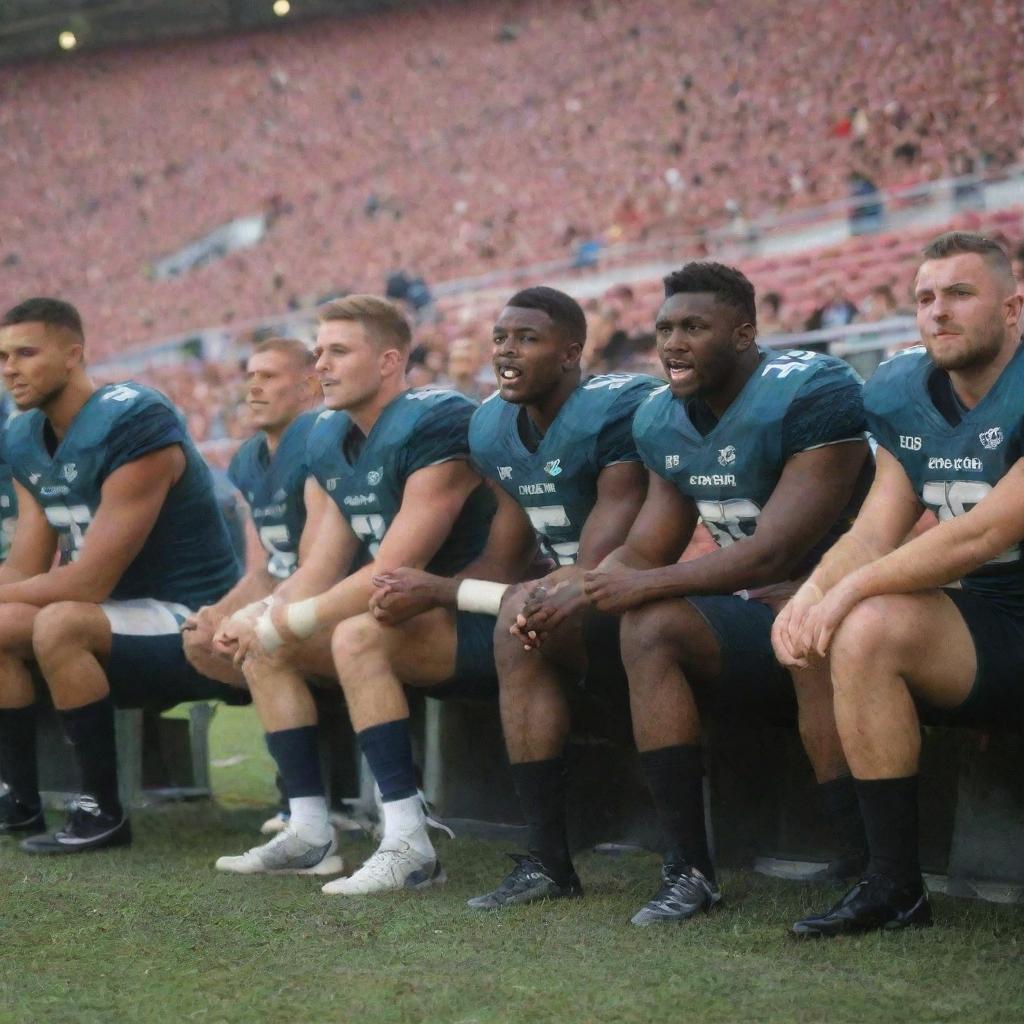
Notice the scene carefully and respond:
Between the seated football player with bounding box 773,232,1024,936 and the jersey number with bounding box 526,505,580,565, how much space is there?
891 mm

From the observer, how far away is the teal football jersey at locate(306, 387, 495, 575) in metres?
4.50

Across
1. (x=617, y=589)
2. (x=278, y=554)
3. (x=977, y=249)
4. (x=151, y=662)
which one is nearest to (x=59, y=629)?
(x=151, y=662)

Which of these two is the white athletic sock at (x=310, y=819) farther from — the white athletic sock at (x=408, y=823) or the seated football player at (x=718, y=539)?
the seated football player at (x=718, y=539)

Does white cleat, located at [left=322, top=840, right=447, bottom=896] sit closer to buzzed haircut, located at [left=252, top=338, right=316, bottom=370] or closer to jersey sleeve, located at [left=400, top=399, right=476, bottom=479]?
jersey sleeve, located at [left=400, top=399, right=476, bottom=479]

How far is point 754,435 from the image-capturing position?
3721mm

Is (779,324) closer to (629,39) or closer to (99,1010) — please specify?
(629,39)

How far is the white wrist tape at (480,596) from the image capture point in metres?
4.17

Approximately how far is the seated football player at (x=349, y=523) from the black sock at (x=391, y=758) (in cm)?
31

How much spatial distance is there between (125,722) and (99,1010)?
260cm

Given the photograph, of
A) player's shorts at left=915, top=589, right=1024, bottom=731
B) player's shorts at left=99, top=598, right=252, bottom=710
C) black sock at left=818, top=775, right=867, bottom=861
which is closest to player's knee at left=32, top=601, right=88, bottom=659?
player's shorts at left=99, top=598, right=252, bottom=710

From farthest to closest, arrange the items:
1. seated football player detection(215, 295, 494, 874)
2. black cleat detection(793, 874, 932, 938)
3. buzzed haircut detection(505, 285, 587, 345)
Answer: seated football player detection(215, 295, 494, 874)
buzzed haircut detection(505, 285, 587, 345)
black cleat detection(793, 874, 932, 938)

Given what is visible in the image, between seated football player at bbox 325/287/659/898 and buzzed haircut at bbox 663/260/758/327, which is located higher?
buzzed haircut at bbox 663/260/758/327

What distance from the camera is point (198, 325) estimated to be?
15.2 m

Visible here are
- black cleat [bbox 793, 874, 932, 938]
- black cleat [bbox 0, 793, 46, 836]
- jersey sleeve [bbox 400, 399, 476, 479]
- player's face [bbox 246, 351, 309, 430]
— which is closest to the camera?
black cleat [bbox 793, 874, 932, 938]
